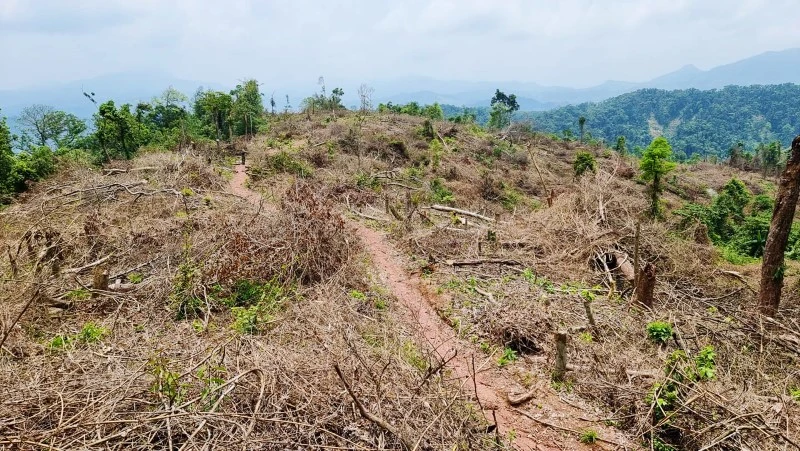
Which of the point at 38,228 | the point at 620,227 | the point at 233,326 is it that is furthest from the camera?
the point at 620,227

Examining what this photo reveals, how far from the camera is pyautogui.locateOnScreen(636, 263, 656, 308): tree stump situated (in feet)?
24.5

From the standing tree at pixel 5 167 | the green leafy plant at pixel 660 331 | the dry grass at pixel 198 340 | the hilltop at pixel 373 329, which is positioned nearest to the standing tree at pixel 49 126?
the standing tree at pixel 5 167

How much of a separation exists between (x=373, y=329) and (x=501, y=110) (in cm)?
5488

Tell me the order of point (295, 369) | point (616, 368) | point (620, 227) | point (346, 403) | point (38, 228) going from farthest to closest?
point (620, 227)
point (38, 228)
point (616, 368)
point (295, 369)
point (346, 403)

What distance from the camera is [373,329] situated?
6.82 meters

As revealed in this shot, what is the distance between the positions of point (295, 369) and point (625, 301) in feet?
21.6

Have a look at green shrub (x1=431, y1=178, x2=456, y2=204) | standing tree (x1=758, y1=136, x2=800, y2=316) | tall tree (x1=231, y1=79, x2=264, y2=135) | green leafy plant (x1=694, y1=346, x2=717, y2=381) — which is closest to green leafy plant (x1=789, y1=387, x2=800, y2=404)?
green leafy plant (x1=694, y1=346, x2=717, y2=381)

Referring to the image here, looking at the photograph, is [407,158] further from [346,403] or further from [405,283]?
[346,403]

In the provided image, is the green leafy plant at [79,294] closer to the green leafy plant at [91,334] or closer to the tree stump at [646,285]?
the green leafy plant at [91,334]

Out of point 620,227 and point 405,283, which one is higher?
point 620,227

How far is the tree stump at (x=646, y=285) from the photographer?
7473mm

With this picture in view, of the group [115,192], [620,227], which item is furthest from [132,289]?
[620,227]

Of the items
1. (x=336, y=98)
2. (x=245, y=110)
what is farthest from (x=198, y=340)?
(x=336, y=98)

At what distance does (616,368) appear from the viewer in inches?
227
